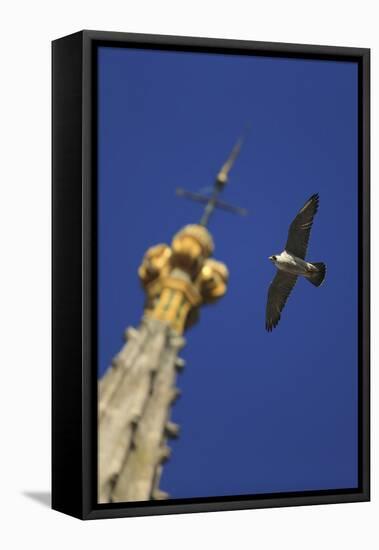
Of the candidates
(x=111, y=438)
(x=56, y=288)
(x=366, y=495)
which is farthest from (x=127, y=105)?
(x=366, y=495)

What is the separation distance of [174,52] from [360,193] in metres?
1.97

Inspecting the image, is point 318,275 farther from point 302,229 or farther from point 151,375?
point 151,375

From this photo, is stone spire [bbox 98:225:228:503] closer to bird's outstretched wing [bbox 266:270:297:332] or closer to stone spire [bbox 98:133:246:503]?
stone spire [bbox 98:133:246:503]

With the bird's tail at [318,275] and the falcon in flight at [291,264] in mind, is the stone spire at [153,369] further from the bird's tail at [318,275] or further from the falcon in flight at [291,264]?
the bird's tail at [318,275]

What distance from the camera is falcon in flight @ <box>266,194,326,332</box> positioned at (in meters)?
15.0

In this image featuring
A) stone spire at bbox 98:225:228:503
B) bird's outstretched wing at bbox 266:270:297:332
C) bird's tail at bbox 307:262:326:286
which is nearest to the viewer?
stone spire at bbox 98:225:228:503

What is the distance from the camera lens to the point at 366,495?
15.5 meters

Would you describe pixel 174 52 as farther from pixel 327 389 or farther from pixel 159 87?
pixel 327 389

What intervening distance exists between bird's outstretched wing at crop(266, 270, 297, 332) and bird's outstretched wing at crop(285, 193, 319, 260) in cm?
20

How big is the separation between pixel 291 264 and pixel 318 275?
0.99 feet

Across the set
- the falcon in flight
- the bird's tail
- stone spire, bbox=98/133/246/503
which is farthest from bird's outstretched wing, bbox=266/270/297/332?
stone spire, bbox=98/133/246/503

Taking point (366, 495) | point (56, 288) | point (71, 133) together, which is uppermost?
point (71, 133)

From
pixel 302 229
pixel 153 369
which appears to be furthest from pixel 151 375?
pixel 302 229

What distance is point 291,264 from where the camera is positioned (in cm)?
1503
